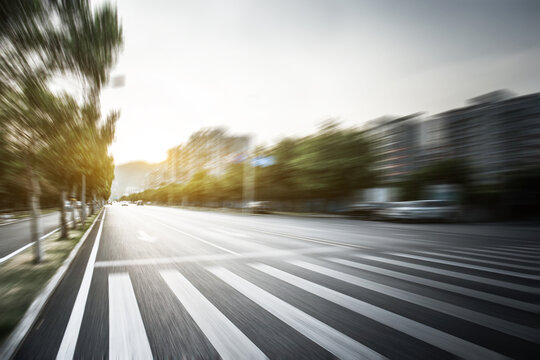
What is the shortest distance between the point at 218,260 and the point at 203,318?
3.54 metres

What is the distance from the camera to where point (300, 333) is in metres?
3.07

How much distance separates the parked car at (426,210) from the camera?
62.4 feet

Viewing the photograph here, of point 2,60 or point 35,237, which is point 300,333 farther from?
point 35,237

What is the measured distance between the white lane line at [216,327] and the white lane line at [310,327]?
1.95ft

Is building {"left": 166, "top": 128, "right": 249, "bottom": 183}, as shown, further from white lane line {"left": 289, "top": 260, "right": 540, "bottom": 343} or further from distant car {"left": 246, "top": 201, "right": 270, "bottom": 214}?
white lane line {"left": 289, "top": 260, "right": 540, "bottom": 343}

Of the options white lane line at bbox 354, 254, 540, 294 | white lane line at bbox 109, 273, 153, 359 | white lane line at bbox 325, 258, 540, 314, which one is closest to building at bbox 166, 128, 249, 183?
white lane line at bbox 354, 254, 540, 294

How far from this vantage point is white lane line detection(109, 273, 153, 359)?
2729 millimetres

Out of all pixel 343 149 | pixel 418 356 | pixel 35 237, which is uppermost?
pixel 343 149

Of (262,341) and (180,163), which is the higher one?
(180,163)

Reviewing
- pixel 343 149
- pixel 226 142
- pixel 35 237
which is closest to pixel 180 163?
pixel 226 142

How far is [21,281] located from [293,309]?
495cm

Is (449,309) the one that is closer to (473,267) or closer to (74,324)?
(473,267)

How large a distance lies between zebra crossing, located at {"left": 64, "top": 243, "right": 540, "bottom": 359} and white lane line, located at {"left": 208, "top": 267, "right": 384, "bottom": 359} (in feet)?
0.03

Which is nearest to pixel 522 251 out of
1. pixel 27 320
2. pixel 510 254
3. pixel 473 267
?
pixel 510 254
